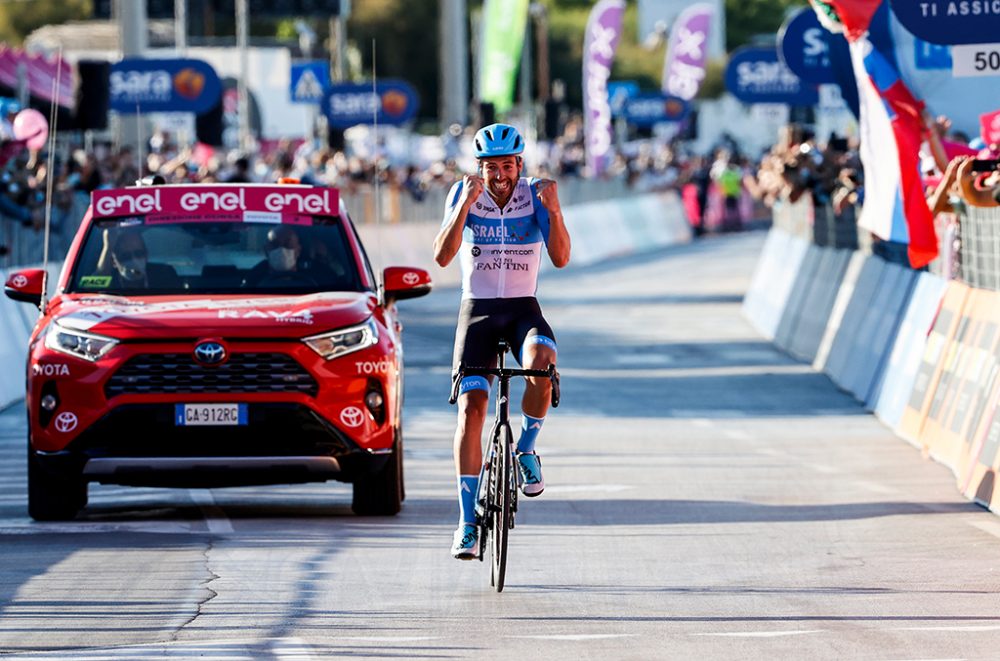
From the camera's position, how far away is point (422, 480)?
53.0 feet

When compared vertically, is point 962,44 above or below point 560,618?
above

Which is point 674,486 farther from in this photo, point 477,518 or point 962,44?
point 477,518

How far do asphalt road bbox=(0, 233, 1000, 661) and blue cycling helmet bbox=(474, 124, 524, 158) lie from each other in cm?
192

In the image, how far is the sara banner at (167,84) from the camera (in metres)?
33.1

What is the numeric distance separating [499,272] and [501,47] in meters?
43.1

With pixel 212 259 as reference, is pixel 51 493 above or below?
below

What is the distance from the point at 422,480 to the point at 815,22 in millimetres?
12084

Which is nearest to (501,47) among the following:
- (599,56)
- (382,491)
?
(599,56)

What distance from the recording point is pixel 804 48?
26938 mm

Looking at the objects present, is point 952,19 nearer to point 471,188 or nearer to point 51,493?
point 471,188

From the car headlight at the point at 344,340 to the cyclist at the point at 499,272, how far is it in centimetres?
197

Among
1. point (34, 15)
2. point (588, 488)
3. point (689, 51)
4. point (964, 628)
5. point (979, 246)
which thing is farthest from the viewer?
point (34, 15)

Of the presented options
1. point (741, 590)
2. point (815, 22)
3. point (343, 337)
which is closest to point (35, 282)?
point (343, 337)

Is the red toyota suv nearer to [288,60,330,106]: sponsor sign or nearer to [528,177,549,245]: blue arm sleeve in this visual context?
[528,177,549,245]: blue arm sleeve
